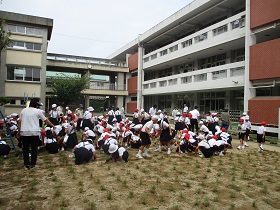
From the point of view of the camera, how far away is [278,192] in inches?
194

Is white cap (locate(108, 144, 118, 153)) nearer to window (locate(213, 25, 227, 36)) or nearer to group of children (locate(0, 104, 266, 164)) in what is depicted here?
group of children (locate(0, 104, 266, 164))

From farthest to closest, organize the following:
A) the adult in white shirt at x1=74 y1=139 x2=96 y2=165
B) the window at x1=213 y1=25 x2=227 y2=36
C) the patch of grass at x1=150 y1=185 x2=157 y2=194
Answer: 1. the window at x1=213 y1=25 x2=227 y2=36
2. the adult in white shirt at x1=74 y1=139 x2=96 y2=165
3. the patch of grass at x1=150 y1=185 x2=157 y2=194

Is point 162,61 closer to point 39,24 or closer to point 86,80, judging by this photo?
point 86,80

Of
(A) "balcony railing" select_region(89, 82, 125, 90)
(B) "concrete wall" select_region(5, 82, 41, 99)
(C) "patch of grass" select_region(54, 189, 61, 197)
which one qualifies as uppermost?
(A) "balcony railing" select_region(89, 82, 125, 90)

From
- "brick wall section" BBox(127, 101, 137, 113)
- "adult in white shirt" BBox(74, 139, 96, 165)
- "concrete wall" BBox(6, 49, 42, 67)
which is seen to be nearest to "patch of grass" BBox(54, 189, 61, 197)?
"adult in white shirt" BBox(74, 139, 96, 165)

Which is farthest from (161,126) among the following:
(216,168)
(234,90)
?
(234,90)

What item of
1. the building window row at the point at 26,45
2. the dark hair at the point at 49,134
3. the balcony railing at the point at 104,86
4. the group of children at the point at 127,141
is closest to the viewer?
the group of children at the point at 127,141

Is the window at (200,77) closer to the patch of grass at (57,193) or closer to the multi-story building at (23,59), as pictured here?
the multi-story building at (23,59)

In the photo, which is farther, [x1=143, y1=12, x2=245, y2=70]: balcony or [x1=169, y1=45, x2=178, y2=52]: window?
[x1=169, y1=45, x2=178, y2=52]: window

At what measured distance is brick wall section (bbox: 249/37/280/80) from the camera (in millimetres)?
13758

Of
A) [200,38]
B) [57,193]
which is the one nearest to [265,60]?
[200,38]

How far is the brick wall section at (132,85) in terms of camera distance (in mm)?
A: 31406

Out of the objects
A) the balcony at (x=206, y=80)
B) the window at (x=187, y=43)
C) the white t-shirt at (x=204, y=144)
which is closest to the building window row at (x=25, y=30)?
the balcony at (x=206, y=80)

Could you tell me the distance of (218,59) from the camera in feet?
70.0
